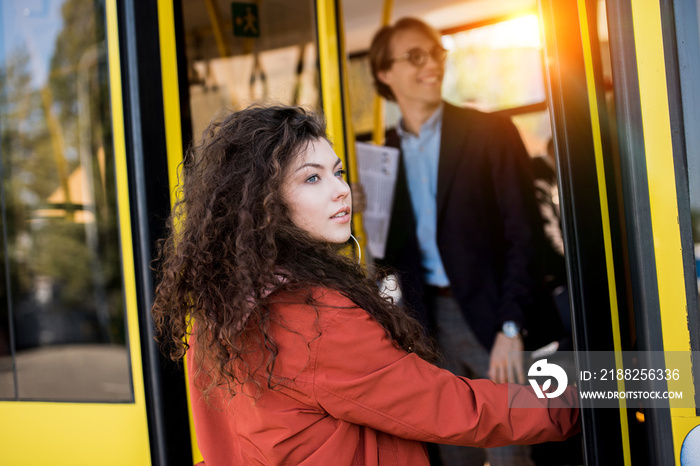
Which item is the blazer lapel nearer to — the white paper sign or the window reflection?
the white paper sign

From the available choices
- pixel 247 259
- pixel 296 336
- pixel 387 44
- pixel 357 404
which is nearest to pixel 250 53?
pixel 387 44

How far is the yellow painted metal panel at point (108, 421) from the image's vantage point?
1.64 meters

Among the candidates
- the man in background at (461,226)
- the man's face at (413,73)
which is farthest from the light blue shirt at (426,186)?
the man's face at (413,73)

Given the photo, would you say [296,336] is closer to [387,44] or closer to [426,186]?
[426,186]

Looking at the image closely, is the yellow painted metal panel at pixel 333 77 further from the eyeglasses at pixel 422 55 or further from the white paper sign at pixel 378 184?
the eyeglasses at pixel 422 55

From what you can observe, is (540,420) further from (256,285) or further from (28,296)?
(28,296)

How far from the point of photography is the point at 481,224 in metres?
2.56

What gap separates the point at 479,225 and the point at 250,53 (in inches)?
68.2

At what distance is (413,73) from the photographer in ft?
9.09

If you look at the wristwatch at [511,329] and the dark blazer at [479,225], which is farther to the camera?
the dark blazer at [479,225]

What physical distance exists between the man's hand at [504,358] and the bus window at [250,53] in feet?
4.55

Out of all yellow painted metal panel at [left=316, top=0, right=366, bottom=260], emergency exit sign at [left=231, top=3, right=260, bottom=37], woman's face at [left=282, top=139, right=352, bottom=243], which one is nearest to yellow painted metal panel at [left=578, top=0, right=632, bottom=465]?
woman's face at [left=282, top=139, right=352, bottom=243]

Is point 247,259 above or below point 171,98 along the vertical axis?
below

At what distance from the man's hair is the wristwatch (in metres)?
1.32
